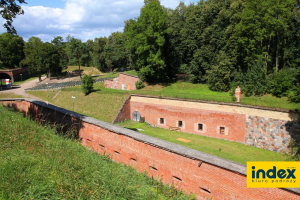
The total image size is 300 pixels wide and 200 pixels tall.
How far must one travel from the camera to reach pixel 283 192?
5.88 meters

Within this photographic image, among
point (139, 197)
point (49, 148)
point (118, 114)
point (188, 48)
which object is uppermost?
point (188, 48)

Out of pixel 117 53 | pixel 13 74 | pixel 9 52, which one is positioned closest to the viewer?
pixel 13 74

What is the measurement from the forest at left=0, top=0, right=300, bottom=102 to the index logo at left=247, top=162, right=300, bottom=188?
15090 mm

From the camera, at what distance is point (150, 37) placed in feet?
102

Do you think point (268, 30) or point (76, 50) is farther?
point (76, 50)

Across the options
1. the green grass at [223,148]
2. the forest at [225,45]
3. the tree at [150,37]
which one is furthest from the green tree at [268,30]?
the green grass at [223,148]

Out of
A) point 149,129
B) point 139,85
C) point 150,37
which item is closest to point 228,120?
point 149,129

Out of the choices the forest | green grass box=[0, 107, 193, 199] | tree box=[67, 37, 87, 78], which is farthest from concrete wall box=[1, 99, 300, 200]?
tree box=[67, 37, 87, 78]

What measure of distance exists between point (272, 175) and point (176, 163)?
3117 mm

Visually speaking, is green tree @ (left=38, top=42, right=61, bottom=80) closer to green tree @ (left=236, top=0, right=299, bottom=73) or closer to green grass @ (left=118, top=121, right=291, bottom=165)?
green grass @ (left=118, top=121, right=291, bottom=165)

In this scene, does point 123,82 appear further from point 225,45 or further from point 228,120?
point 228,120

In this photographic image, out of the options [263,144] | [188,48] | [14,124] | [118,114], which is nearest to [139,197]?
[14,124]

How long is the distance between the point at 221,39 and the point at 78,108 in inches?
862

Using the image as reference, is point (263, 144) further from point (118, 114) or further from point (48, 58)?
point (48, 58)
